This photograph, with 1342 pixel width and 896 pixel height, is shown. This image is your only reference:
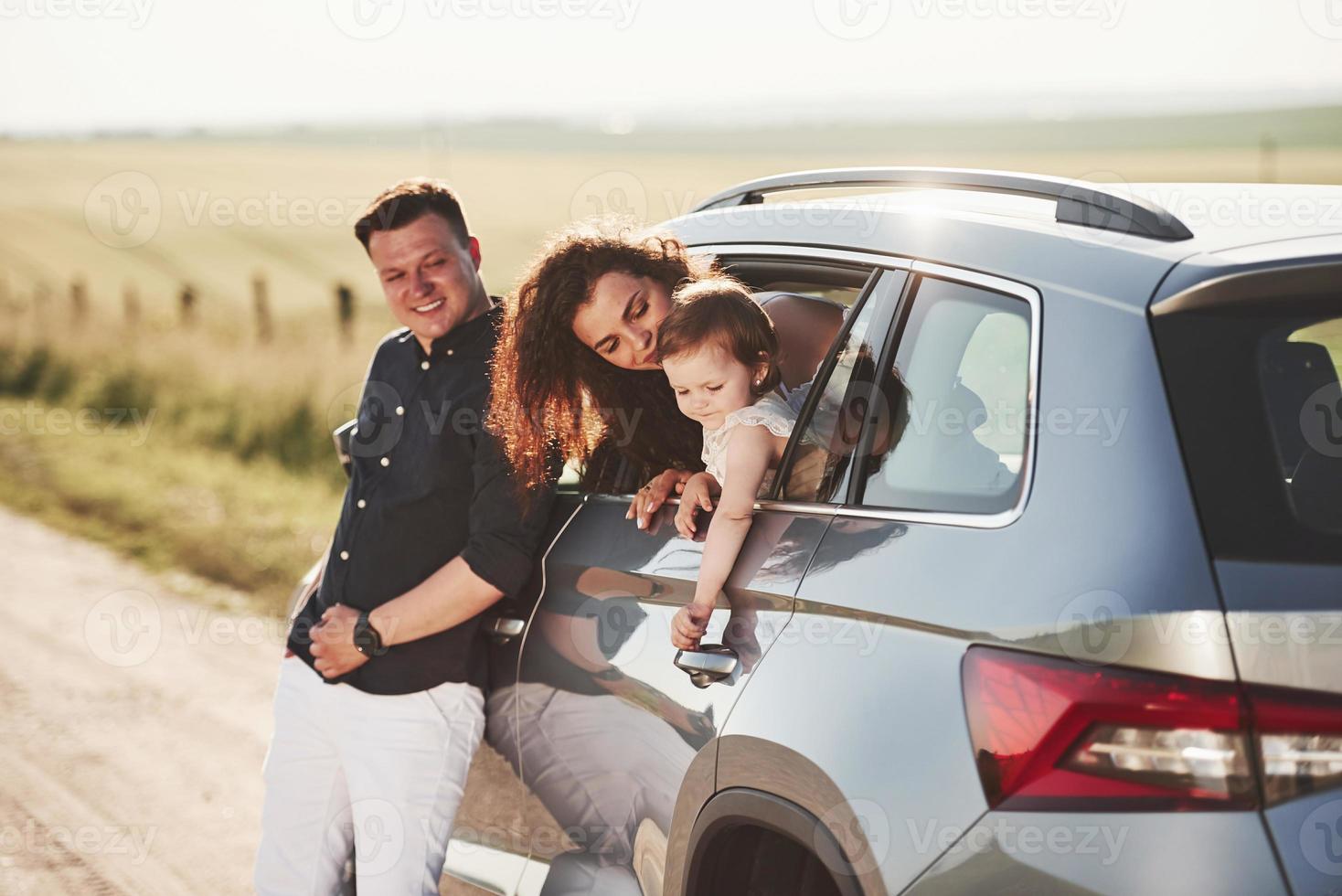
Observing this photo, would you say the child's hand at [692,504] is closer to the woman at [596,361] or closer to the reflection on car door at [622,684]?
the reflection on car door at [622,684]

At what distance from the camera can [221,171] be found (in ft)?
159

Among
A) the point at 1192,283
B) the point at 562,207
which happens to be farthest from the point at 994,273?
the point at 562,207

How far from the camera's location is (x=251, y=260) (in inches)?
1401

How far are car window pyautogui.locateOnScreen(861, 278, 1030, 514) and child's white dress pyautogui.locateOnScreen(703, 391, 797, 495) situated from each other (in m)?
0.30

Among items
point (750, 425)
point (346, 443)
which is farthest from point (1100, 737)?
point (346, 443)

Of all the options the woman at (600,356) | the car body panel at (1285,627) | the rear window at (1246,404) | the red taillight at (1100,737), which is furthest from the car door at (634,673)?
the car body panel at (1285,627)

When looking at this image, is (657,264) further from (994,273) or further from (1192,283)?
(1192,283)

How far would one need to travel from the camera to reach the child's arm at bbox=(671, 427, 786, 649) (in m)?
2.57

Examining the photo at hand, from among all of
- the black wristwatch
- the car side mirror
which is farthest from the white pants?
the car side mirror

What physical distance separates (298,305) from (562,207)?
65.8 ft

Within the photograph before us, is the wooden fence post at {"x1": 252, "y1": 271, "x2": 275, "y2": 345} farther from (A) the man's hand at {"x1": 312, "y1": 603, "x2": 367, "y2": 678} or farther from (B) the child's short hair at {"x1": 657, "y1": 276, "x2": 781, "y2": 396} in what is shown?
(B) the child's short hair at {"x1": 657, "y1": 276, "x2": 781, "y2": 396}

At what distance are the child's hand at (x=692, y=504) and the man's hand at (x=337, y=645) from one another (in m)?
0.96

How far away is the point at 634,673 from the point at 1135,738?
1.21 meters

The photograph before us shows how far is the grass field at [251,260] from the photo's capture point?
10.2 metres
